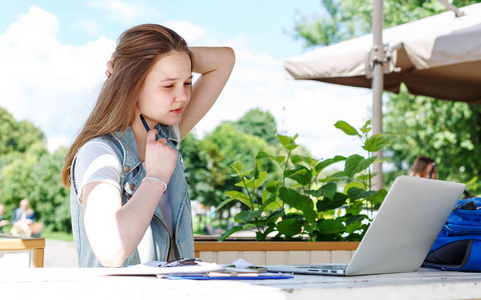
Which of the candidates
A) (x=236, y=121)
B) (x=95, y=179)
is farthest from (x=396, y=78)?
(x=236, y=121)

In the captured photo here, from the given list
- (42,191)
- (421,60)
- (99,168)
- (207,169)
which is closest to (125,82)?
(99,168)

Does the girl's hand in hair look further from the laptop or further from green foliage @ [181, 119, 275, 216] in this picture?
green foliage @ [181, 119, 275, 216]

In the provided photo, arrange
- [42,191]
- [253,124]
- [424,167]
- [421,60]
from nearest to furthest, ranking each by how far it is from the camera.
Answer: [421,60] < [424,167] < [42,191] < [253,124]

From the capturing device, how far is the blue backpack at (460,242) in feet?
4.40

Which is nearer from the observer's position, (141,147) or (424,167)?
(141,147)

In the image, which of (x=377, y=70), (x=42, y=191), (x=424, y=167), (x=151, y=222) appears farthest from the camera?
(x=42, y=191)

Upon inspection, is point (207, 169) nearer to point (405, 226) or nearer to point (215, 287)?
point (405, 226)

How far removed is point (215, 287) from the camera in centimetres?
86

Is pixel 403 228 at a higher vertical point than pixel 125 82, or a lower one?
lower

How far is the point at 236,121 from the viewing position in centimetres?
5516

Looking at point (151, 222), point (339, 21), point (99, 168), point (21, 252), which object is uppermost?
point (339, 21)

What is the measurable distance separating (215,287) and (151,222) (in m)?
0.67

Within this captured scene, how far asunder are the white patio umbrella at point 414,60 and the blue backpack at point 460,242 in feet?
5.76

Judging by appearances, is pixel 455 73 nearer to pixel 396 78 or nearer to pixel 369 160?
pixel 396 78
